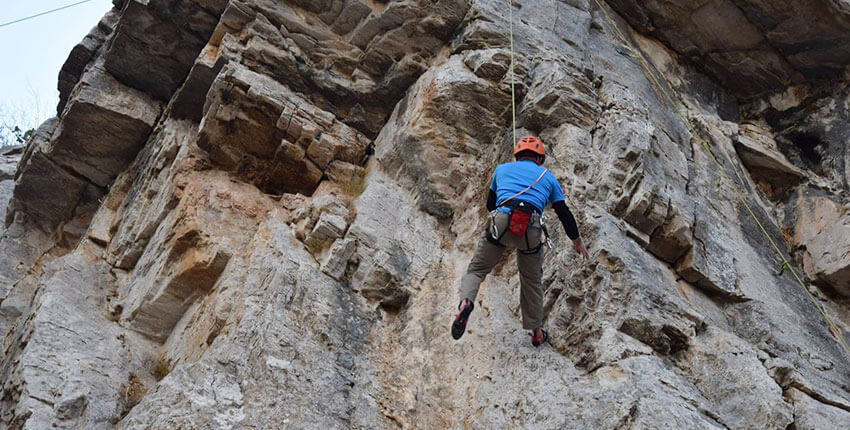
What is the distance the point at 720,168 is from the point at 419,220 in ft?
15.5

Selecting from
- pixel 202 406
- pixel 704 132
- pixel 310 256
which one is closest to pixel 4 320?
pixel 310 256

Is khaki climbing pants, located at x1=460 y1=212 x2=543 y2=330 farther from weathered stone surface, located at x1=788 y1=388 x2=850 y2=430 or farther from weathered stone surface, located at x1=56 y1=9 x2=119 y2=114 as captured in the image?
weathered stone surface, located at x1=56 y1=9 x2=119 y2=114

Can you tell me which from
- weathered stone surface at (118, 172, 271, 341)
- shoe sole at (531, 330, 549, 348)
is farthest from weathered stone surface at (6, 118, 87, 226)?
shoe sole at (531, 330, 549, 348)

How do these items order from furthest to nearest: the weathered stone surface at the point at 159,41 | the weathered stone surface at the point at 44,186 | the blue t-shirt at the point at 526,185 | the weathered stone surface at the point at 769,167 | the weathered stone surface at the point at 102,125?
the weathered stone surface at the point at 44,186, the weathered stone surface at the point at 102,125, the weathered stone surface at the point at 159,41, the weathered stone surface at the point at 769,167, the blue t-shirt at the point at 526,185

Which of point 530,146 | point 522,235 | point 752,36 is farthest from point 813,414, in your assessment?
point 752,36

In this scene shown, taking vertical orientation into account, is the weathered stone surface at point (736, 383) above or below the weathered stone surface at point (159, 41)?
above

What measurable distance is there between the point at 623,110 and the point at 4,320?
10623 millimetres

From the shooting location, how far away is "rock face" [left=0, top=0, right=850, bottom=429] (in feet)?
19.0

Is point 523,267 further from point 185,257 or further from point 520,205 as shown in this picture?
point 185,257

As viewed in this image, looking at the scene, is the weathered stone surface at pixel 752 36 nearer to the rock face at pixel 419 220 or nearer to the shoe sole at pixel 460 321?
the rock face at pixel 419 220

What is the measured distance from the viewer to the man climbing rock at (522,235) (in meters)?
5.75

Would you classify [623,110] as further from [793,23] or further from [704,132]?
[793,23]

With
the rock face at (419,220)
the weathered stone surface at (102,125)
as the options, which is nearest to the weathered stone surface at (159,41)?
the rock face at (419,220)

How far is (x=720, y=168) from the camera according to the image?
930cm
